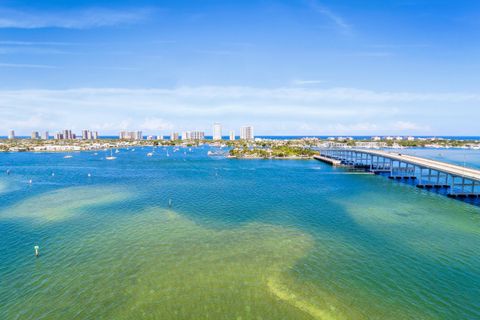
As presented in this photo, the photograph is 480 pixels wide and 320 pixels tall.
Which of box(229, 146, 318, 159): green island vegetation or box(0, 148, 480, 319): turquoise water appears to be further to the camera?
box(229, 146, 318, 159): green island vegetation

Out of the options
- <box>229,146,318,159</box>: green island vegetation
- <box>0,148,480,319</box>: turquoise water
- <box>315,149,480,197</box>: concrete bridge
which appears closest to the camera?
<box>0,148,480,319</box>: turquoise water

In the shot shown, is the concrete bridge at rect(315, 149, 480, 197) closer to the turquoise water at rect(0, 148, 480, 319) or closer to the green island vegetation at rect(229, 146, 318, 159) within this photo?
the turquoise water at rect(0, 148, 480, 319)

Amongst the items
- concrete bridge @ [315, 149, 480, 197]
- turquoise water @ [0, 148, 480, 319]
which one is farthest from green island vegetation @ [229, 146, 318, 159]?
turquoise water @ [0, 148, 480, 319]

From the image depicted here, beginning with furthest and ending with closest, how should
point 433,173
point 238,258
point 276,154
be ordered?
point 276,154, point 433,173, point 238,258

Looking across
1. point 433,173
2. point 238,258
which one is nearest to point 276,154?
point 433,173

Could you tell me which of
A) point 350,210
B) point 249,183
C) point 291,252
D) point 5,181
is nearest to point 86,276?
point 291,252

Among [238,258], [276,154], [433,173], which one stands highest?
[276,154]

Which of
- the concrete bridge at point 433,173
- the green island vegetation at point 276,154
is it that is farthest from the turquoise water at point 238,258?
the green island vegetation at point 276,154

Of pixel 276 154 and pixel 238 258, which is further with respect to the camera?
pixel 276 154

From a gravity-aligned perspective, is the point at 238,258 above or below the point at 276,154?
below

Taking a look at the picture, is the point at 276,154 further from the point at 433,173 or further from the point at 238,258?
the point at 238,258
